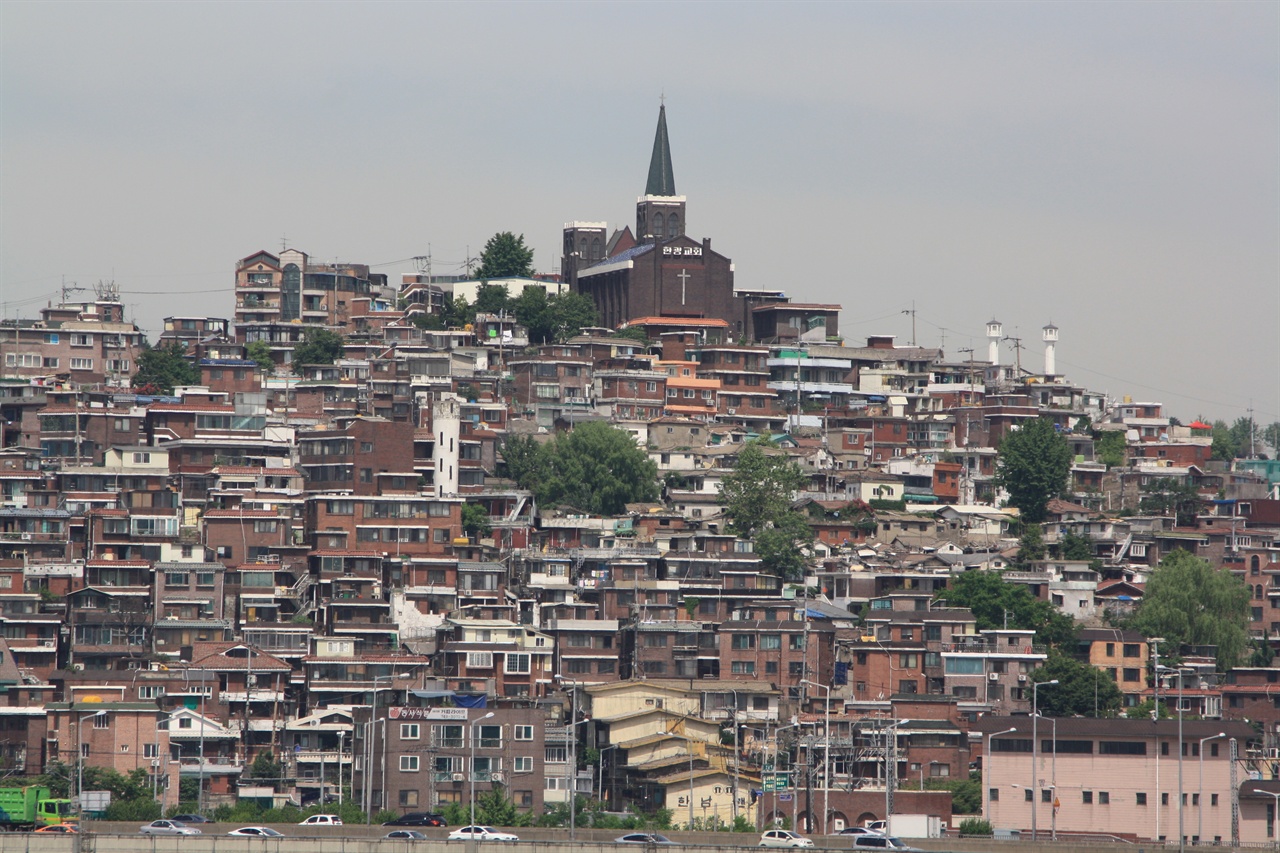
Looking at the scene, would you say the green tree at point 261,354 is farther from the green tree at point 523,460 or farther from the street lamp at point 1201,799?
the street lamp at point 1201,799

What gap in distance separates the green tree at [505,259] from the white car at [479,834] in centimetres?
7126

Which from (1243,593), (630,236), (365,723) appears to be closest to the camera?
(365,723)

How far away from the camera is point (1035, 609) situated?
92.6 meters

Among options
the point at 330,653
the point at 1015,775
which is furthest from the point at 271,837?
the point at 1015,775

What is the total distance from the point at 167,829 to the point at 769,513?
4036cm

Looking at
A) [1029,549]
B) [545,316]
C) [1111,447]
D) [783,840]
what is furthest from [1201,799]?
[545,316]

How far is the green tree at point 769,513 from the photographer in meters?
97.8

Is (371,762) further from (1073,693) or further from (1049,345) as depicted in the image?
(1049,345)

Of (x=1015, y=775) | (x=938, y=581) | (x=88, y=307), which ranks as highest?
(x=88, y=307)

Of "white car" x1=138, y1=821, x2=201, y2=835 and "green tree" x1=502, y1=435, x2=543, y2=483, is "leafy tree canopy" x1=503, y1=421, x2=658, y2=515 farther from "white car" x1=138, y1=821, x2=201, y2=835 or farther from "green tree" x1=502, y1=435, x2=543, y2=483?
"white car" x1=138, y1=821, x2=201, y2=835

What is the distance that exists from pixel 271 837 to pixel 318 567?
2805 cm

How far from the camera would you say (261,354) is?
12012cm

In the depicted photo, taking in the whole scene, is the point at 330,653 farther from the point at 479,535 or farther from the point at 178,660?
the point at 479,535

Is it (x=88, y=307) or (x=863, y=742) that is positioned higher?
(x=88, y=307)
